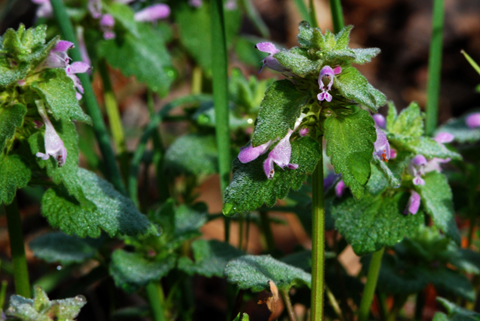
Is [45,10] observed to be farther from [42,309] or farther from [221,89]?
[42,309]

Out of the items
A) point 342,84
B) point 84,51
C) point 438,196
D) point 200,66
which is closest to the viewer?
point 342,84

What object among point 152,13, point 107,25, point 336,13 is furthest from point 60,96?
point 152,13

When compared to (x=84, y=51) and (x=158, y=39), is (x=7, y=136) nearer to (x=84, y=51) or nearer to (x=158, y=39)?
(x=84, y=51)

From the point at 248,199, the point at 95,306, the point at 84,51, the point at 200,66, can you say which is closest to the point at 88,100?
the point at 84,51

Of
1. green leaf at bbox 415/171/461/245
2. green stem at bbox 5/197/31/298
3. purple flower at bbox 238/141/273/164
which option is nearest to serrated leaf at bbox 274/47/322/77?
purple flower at bbox 238/141/273/164

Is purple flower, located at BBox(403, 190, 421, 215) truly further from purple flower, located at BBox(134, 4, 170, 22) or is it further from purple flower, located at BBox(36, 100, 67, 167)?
purple flower, located at BBox(134, 4, 170, 22)
